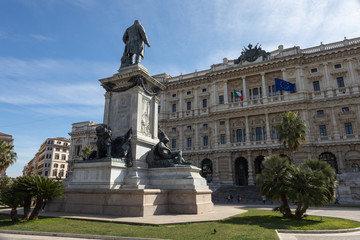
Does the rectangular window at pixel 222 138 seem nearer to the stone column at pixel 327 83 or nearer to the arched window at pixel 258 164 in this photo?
the arched window at pixel 258 164

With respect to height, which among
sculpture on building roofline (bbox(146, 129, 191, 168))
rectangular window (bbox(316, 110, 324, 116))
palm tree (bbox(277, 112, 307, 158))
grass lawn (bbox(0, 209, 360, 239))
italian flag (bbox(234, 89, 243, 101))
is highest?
italian flag (bbox(234, 89, 243, 101))

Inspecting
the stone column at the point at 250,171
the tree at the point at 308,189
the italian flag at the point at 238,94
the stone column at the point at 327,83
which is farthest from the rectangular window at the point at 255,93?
the tree at the point at 308,189

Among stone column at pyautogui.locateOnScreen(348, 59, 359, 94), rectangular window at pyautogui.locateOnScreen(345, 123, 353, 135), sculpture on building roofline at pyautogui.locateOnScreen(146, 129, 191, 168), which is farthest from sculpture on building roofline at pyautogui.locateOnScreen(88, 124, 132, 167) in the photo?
stone column at pyautogui.locateOnScreen(348, 59, 359, 94)

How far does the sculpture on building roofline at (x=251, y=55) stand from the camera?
43.1m

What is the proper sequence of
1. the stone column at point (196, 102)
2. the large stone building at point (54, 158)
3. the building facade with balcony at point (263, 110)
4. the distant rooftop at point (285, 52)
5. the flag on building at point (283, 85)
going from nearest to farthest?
the building facade with balcony at point (263, 110), the flag on building at point (283, 85), the distant rooftop at point (285, 52), the stone column at point (196, 102), the large stone building at point (54, 158)

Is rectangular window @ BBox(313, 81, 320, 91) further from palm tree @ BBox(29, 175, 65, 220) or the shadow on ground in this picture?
palm tree @ BBox(29, 175, 65, 220)

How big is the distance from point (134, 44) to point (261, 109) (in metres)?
30.7

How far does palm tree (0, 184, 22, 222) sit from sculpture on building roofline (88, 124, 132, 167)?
11.9 feet

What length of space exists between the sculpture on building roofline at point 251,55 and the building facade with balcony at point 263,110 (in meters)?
0.39

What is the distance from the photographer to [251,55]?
44.1 metres

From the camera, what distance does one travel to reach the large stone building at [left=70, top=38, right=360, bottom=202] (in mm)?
35906

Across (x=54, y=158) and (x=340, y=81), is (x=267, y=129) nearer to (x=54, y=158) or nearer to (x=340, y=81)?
(x=340, y=81)

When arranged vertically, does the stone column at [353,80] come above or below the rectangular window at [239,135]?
above

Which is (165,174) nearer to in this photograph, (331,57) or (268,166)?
(268,166)
